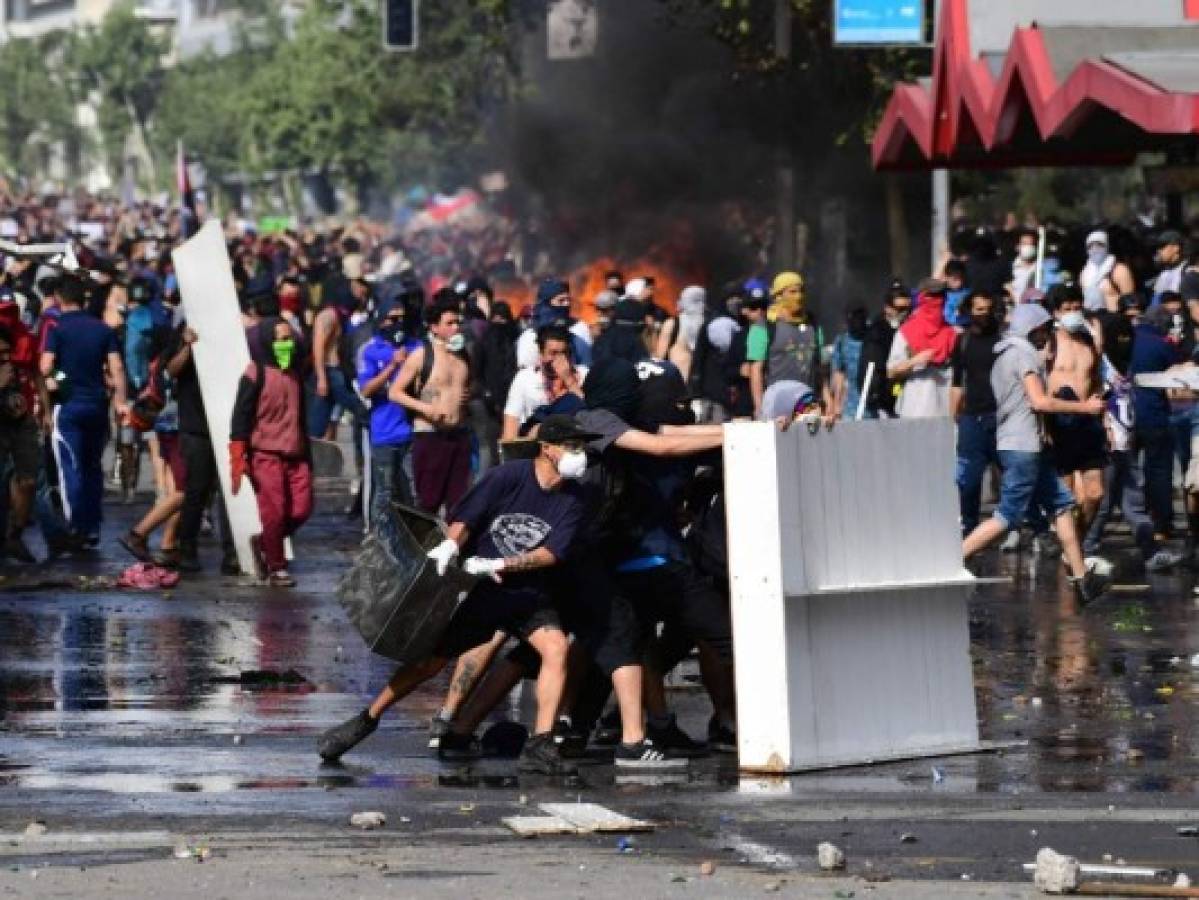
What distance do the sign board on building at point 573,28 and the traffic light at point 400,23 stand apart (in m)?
8.60

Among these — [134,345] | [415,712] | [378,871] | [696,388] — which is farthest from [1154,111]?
[378,871]

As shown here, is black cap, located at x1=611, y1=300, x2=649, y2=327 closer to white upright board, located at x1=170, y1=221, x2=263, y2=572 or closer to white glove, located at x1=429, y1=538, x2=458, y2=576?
white upright board, located at x1=170, y1=221, x2=263, y2=572

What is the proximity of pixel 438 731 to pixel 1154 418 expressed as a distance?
8.42 metres

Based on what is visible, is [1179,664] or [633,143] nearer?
[1179,664]

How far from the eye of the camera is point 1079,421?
56.3 feet

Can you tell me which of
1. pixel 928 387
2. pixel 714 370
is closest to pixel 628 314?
pixel 714 370

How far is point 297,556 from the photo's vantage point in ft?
63.1

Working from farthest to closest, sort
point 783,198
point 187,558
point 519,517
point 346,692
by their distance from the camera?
point 783,198, point 187,558, point 346,692, point 519,517

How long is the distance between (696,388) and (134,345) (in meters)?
4.67

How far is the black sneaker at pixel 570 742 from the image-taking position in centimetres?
1105

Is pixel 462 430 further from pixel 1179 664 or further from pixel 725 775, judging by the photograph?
pixel 725 775

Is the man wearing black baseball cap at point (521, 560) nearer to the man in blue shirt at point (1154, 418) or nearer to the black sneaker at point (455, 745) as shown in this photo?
the black sneaker at point (455, 745)

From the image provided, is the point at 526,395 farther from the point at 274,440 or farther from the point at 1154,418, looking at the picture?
the point at 1154,418

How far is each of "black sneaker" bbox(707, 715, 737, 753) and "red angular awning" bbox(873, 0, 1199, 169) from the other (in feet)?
35.4
